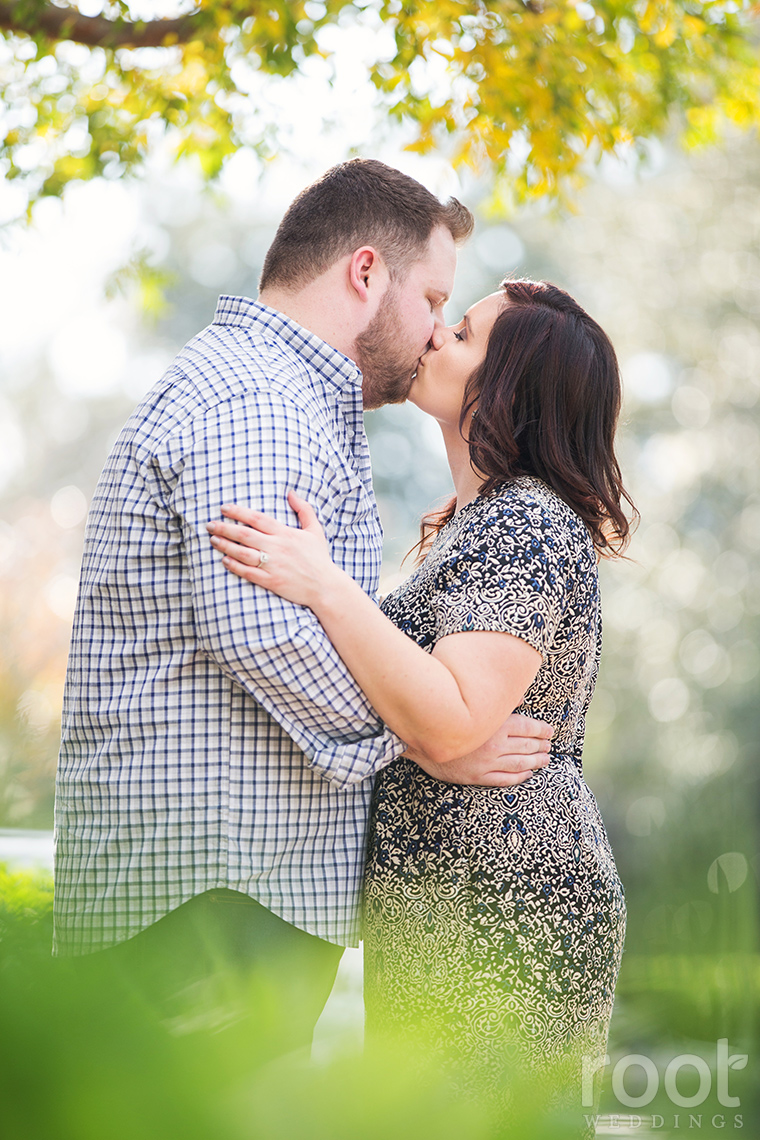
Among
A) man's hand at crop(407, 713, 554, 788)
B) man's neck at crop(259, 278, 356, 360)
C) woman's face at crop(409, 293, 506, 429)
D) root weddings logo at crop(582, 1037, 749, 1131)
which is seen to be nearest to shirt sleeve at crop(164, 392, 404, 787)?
man's hand at crop(407, 713, 554, 788)

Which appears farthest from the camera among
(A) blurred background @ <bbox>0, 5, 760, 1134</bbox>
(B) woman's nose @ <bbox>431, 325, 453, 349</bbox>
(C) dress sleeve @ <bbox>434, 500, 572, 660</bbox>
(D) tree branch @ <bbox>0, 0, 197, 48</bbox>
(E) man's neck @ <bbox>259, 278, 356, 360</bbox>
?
(A) blurred background @ <bbox>0, 5, 760, 1134</bbox>

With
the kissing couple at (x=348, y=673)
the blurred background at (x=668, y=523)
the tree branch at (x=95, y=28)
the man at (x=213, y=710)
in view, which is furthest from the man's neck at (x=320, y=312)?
the blurred background at (x=668, y=523)

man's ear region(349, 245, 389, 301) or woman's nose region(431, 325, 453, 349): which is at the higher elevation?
man's ear region(349, 245, 389, 301)

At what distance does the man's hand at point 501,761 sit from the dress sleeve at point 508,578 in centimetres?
17

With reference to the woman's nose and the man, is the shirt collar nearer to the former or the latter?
the man

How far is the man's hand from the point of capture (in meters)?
2.01

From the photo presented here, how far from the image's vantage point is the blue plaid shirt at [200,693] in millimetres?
1732

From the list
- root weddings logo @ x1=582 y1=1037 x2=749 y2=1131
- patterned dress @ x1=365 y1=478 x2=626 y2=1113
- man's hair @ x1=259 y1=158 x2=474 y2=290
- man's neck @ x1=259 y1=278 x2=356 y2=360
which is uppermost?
man's hair @ x1=259 y1=158 x2=474 y2=290

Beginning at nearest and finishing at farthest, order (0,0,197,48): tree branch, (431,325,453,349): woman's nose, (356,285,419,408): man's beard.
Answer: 1. (356,285,419,408): man's beard
2. (431,325,453,349): woman's nose
3. (0,0,197,48): tree branch

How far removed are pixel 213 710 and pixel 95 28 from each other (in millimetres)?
3015

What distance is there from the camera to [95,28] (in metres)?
3.72

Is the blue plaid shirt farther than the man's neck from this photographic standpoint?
No

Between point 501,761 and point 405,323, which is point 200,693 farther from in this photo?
point 405,323

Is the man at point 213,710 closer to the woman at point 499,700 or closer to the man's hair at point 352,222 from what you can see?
the woman at point 499,700
